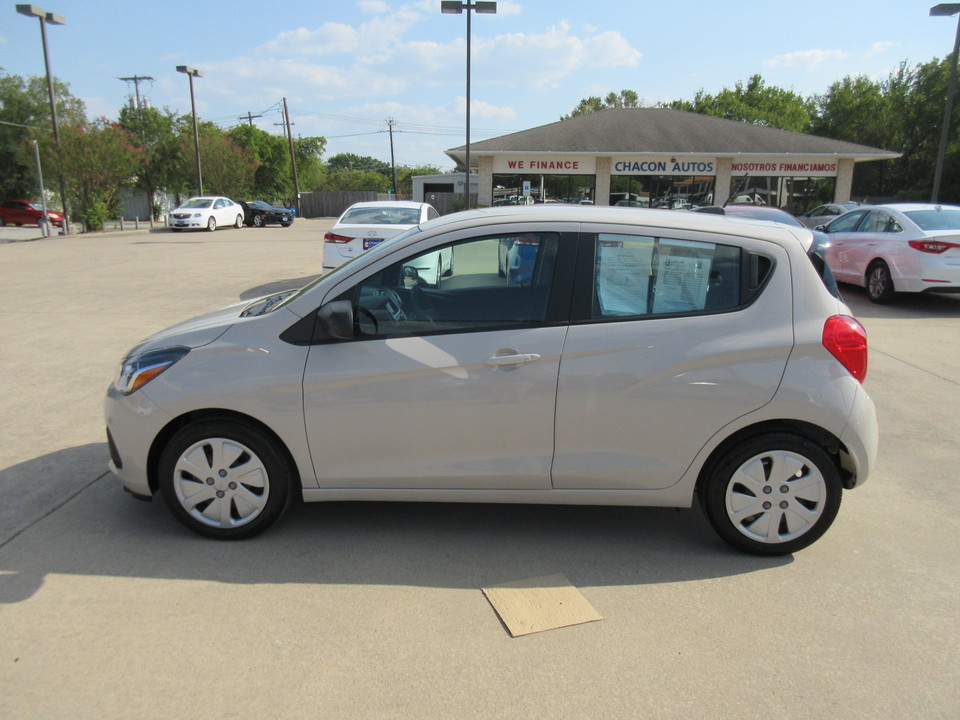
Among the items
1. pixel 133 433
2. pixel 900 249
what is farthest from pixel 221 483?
pixel 900 249

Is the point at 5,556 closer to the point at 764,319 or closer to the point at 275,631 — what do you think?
the point at 275,631

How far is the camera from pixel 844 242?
508 inches

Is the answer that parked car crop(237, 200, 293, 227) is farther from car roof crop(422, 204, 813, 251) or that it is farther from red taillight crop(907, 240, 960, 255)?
car roof crop(422, 204, 813, 251)

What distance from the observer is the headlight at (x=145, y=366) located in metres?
3.79

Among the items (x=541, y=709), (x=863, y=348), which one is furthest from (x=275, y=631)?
(x=863, y=348)

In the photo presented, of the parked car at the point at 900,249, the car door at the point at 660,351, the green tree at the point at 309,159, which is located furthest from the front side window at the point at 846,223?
the green tree at the point at 309,159

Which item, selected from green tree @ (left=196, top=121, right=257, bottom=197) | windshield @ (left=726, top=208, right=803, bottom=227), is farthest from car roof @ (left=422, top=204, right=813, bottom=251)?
green tree @ (left=196, top=121, right=257, bottom=197)

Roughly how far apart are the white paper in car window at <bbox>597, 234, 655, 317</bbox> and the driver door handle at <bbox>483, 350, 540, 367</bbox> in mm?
476

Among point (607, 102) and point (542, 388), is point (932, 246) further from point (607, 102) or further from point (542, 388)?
point (607, 102)

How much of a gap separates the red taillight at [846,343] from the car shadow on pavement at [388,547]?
1.06 m

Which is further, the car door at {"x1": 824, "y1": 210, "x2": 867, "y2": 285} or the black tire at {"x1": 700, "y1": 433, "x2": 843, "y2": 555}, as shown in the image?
the car door at {"x1": 824, "y1": 210, "x2": 867, "y2": 285}

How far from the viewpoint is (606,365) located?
359 centimetres

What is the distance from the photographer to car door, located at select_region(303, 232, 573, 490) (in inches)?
142

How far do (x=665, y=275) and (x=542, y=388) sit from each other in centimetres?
Result: 87
